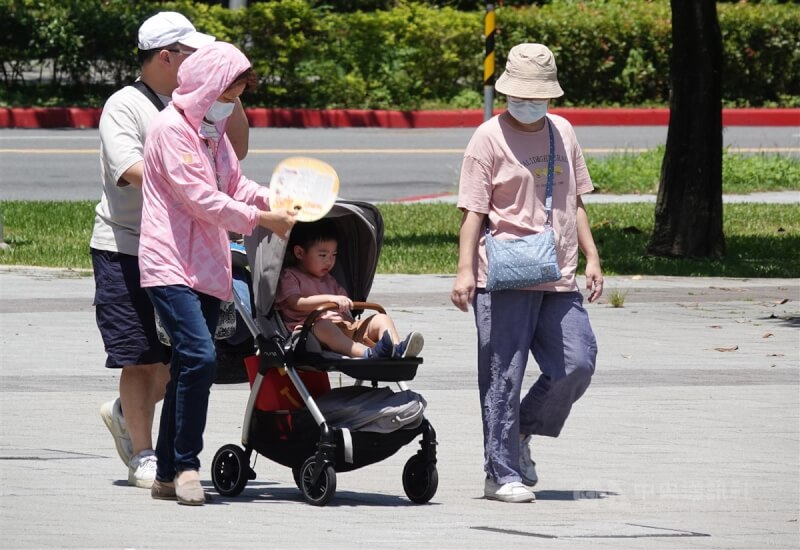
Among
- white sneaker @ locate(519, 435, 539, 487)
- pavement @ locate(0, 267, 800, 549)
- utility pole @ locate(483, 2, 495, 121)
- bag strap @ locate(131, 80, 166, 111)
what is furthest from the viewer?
utility pole @ locate(483, 2, 495, 121)

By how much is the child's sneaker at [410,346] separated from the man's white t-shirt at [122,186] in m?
1.05

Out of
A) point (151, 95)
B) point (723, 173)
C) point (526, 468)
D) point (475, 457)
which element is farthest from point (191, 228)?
point (723, 173)

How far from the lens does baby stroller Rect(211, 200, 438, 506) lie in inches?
237

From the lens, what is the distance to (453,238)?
14797 mm

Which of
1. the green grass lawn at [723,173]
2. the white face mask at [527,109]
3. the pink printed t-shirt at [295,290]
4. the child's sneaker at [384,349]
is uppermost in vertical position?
the white face mask at [527,109]

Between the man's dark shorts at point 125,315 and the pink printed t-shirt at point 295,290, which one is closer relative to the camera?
the man's dark shorts at point 125,315

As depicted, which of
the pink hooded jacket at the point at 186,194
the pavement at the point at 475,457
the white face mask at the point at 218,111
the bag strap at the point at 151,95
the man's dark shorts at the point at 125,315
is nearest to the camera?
the pavement at the point at 475,457

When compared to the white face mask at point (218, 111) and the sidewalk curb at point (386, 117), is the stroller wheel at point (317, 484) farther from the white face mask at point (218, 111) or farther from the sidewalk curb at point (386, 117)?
the sidewalk curb at point (386, 117)

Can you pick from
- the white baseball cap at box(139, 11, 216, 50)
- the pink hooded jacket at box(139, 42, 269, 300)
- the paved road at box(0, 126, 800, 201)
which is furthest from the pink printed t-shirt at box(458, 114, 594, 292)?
the paved road at box(0, 126, 800, 201)

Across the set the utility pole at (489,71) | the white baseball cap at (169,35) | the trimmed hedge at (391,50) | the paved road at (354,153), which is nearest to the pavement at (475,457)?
the white baseball cap at (169,35)

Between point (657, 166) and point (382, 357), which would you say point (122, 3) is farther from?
point (382, 357)

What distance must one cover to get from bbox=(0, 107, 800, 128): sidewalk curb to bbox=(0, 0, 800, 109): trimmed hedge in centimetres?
55

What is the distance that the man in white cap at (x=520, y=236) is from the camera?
616 cm

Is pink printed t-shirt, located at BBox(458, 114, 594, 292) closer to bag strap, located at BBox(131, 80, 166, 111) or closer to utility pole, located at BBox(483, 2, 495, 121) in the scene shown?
bag strap, located at BBox(131, 80, 166, 111)
